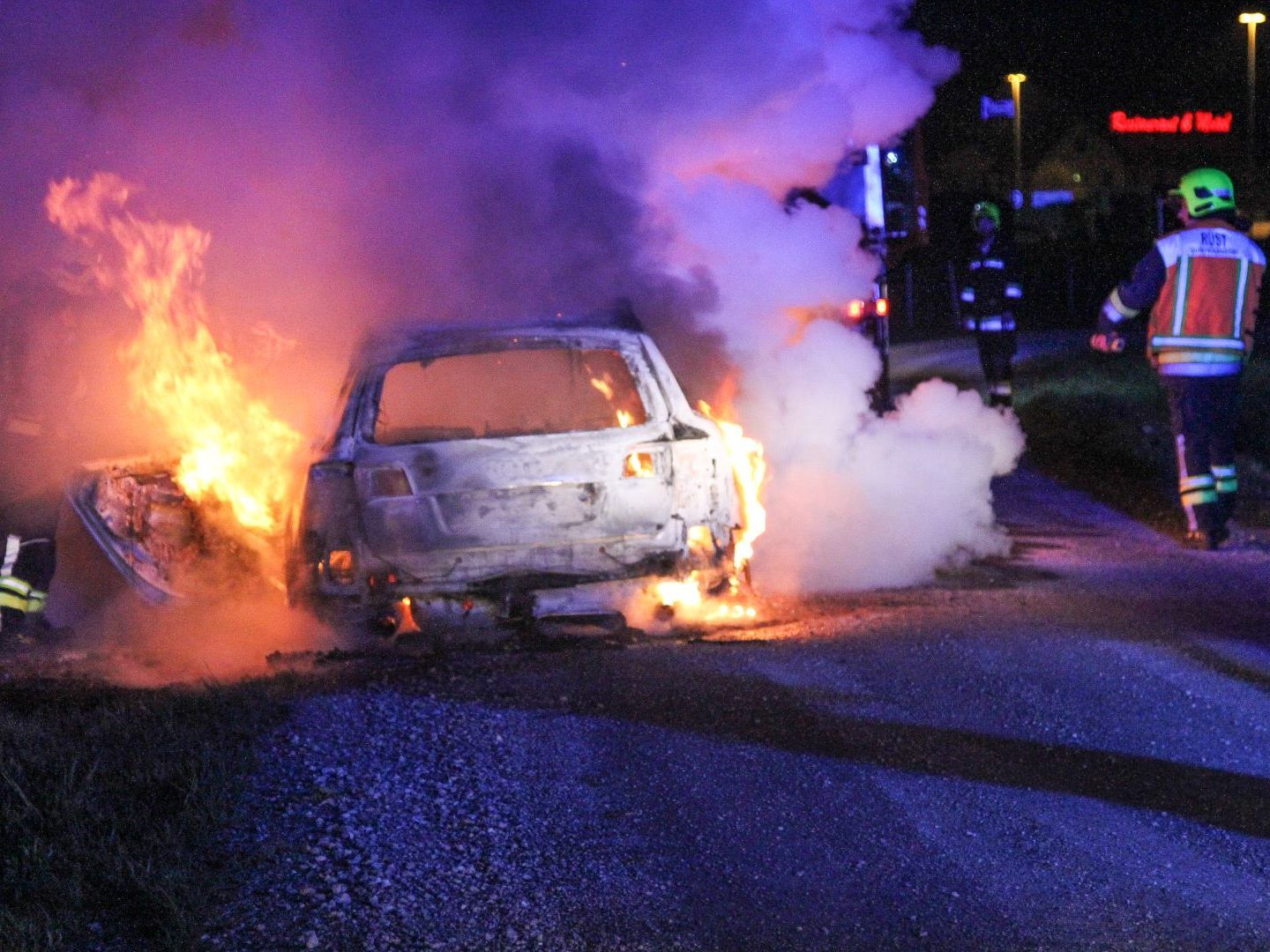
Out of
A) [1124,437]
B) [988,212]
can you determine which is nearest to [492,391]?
[988,212]

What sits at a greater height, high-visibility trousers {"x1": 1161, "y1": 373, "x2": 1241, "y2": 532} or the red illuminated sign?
the red illuminated sign

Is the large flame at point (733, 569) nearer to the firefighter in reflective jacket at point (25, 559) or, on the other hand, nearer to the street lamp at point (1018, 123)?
the firefighter in reflective jacket at point (25, 559)

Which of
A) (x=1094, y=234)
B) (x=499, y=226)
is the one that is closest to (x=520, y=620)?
(x=499, y=226)

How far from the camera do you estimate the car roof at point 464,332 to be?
696 centimetres

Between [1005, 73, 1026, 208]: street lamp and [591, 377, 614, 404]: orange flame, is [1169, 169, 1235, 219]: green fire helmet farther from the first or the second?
[1005, 73, 1026, 208]: street lamp

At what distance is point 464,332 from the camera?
23.2ft

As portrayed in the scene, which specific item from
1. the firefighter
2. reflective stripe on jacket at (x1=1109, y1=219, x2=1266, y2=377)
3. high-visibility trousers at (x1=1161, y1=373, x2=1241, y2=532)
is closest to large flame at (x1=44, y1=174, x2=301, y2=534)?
the firefighter

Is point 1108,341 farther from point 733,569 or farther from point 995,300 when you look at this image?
point 995,300

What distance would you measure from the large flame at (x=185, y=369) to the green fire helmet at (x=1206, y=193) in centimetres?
558

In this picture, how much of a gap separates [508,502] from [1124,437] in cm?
913

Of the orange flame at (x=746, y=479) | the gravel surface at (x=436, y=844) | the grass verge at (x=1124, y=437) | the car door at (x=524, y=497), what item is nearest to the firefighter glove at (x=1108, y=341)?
the grass verge at (x=1124, y=437)

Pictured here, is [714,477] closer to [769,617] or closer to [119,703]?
[769,617]

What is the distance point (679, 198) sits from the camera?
855 centimetres

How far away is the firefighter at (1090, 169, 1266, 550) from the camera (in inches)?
360
